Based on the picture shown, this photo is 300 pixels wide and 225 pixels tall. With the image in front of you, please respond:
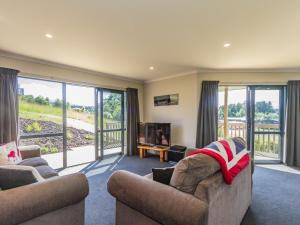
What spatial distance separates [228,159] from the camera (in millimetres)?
1637

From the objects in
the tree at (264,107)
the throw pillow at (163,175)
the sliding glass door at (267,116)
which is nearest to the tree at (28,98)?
the throw pillow at (163,175)

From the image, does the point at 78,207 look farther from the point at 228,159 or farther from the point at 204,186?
the point at 228,159

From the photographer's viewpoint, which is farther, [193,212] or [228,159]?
[228,159]

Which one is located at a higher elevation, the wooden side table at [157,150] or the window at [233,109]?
the window at [233,109]

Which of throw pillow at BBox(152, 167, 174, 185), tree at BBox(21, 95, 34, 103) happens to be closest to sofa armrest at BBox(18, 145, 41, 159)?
tree at BBox(21, 95, 34, 103)

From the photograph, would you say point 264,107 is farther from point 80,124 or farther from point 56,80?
point 56,80

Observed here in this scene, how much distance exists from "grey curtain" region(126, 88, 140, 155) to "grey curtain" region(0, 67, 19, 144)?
276cm

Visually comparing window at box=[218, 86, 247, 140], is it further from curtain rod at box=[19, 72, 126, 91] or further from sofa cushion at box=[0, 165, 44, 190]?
sofa cushion at box=[0, 165, 44, 190]

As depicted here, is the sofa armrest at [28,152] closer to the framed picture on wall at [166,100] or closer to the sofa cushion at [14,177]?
the sofa cushion at [14,177]

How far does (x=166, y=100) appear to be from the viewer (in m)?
4.98

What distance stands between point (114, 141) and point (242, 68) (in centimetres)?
395

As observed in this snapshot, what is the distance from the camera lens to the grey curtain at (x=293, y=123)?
4023 mm

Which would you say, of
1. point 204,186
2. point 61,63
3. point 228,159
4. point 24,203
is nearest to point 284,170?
point 228,159

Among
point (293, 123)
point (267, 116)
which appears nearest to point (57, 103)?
point (267, 116)
